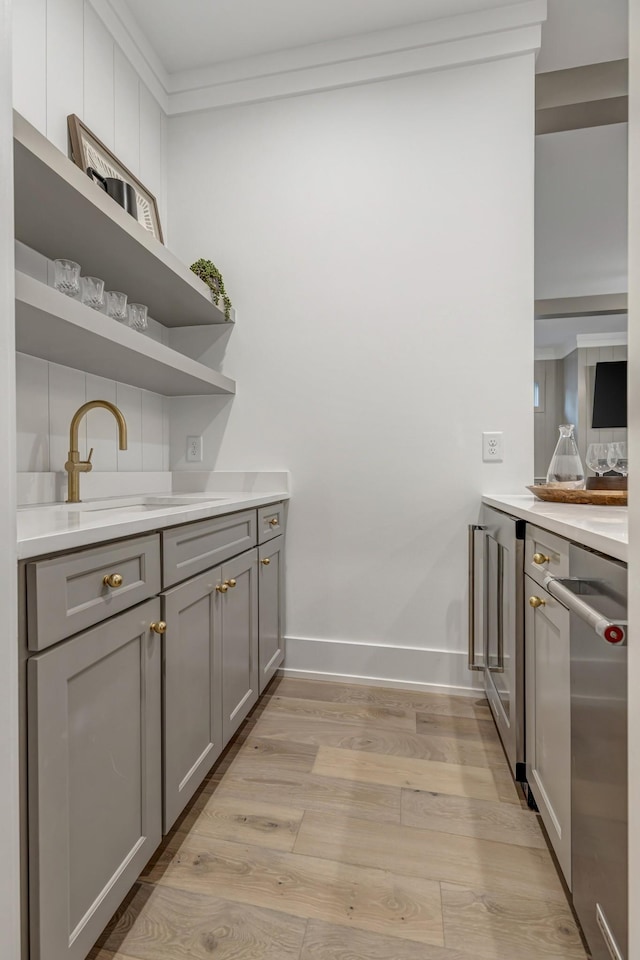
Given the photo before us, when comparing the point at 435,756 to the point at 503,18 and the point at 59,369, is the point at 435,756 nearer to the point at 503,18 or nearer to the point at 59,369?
the point at 59,369

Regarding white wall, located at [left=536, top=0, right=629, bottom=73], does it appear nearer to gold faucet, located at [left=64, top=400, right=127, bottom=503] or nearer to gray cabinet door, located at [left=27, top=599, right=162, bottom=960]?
gold faucet, located at [left=64, top=400, right=127, bottom=503]

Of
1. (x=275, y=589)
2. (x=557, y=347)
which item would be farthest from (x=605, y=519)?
(x=557, y=347)

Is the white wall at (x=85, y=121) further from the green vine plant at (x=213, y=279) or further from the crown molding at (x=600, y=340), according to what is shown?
the crown molding at (x=600, y=340)

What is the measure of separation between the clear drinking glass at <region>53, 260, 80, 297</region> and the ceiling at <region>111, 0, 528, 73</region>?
4.26 ft

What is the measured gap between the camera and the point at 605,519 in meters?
1.02

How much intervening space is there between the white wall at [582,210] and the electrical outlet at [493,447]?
69.4 inches

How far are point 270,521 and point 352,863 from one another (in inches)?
45.0

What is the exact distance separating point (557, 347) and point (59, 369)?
6.51 m

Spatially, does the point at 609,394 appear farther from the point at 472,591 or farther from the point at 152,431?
the point at 152,431

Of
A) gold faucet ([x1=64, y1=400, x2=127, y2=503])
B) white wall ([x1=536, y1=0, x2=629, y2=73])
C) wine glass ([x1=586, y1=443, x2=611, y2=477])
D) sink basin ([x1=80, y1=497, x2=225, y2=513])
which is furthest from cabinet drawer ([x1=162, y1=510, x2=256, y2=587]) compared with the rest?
white wall ([x1=536, y1=0, x2=629, y2=73])

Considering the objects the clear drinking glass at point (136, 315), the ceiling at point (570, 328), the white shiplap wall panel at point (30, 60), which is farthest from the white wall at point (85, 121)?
the ceiling at point (570, 328)

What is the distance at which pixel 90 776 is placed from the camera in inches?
33.1

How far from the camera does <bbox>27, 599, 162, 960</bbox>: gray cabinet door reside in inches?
28.4

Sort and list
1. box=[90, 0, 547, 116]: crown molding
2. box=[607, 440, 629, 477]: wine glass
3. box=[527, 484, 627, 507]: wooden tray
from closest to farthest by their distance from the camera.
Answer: box=[527, 484, 627, 507]: wooden tray
box=[607, 440, 629, 477]: wine glass
box=[90, 0, 547, 116]: crown molding
